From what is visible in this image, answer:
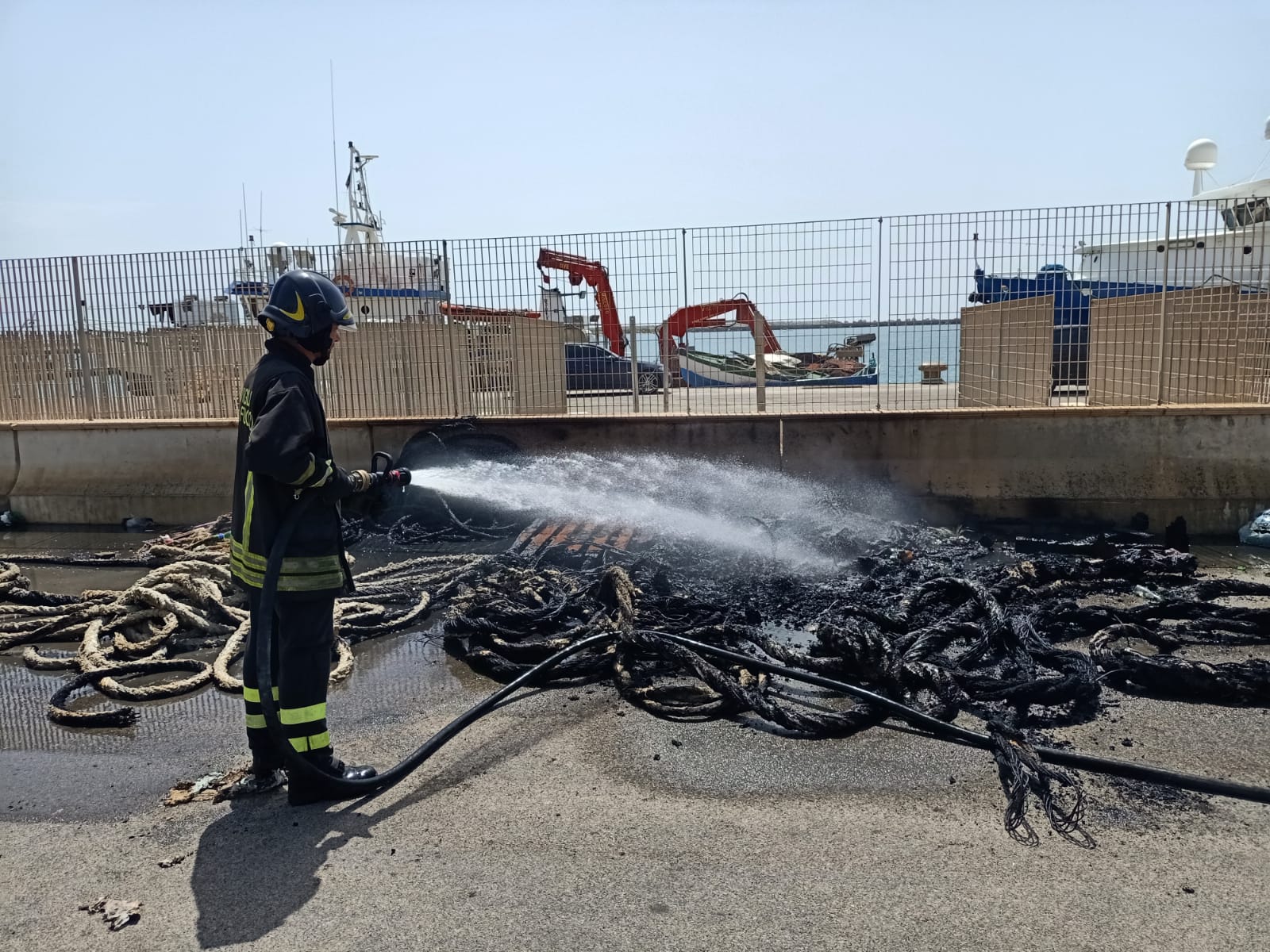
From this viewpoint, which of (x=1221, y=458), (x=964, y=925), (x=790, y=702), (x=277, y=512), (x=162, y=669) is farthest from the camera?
(x=1221, y=458)

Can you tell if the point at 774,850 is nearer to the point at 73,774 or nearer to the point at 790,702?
the point at 790,702

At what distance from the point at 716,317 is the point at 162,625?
→ 22.4 feet

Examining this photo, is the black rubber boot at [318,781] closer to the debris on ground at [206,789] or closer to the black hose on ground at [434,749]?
the black hose on ground at [434,749]

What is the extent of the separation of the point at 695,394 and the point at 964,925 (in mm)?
9498

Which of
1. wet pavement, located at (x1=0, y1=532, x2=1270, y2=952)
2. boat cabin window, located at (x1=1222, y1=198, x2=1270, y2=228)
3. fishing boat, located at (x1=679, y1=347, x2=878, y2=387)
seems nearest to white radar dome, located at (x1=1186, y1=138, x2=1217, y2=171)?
boat cabin window, located at (x1=1222, y1=198, x2=1270, y2=228)

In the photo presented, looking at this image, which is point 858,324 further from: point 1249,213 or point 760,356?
point 1249,213

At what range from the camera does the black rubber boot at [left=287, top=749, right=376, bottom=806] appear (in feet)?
12.1

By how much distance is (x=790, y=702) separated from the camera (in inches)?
183

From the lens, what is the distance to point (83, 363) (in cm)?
1059

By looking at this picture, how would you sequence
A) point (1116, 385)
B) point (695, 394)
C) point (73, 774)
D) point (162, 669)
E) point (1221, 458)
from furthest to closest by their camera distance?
point (695, 394) < point (1116, 385) < point (1221, 458) < point (162, 669) < point (73, 774)

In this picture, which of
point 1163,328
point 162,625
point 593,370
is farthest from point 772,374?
point 162,625

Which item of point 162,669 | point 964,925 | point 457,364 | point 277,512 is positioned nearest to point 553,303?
point 457,364

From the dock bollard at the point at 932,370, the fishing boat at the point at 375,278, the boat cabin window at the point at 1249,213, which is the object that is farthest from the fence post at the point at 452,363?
the boat cabin window at the point at 1249,213

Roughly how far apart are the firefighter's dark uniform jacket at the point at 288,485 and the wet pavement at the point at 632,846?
983 mm
